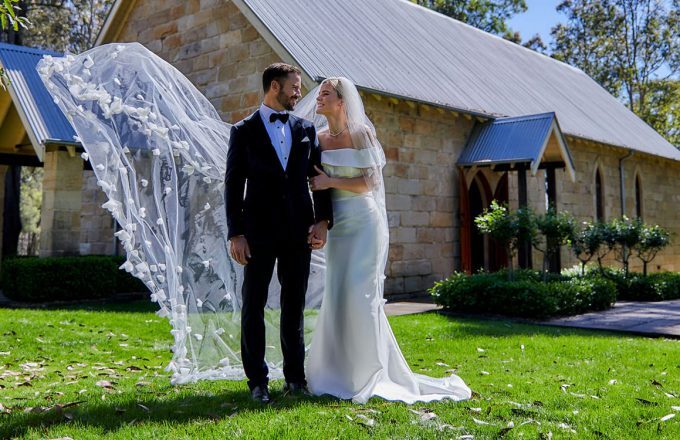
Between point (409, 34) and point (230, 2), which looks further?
point (409, 34)

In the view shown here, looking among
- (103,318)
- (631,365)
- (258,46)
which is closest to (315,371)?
(631,365)

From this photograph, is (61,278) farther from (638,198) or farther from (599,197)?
(638,198)

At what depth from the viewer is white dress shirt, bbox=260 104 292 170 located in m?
4.29

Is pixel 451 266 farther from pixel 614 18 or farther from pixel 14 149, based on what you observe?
pixel 614 18

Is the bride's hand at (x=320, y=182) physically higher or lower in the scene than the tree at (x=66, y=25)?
lower

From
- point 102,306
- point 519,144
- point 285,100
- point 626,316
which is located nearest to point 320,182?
point 285,100

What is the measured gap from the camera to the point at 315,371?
453 cm

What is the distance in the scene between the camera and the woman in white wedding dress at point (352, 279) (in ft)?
14.5

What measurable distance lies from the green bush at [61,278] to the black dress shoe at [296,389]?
829 centimetres

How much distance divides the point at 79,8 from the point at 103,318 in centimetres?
2214

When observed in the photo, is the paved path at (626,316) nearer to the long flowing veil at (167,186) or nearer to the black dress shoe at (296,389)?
the long flowing veil at (167,186)

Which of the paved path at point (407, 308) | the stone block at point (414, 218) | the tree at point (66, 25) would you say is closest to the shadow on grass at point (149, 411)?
the paved path at point (407, 308)

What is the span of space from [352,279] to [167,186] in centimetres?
159

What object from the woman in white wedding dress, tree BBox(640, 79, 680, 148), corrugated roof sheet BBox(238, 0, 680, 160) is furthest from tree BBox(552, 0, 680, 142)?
the woman in white wedding dress
